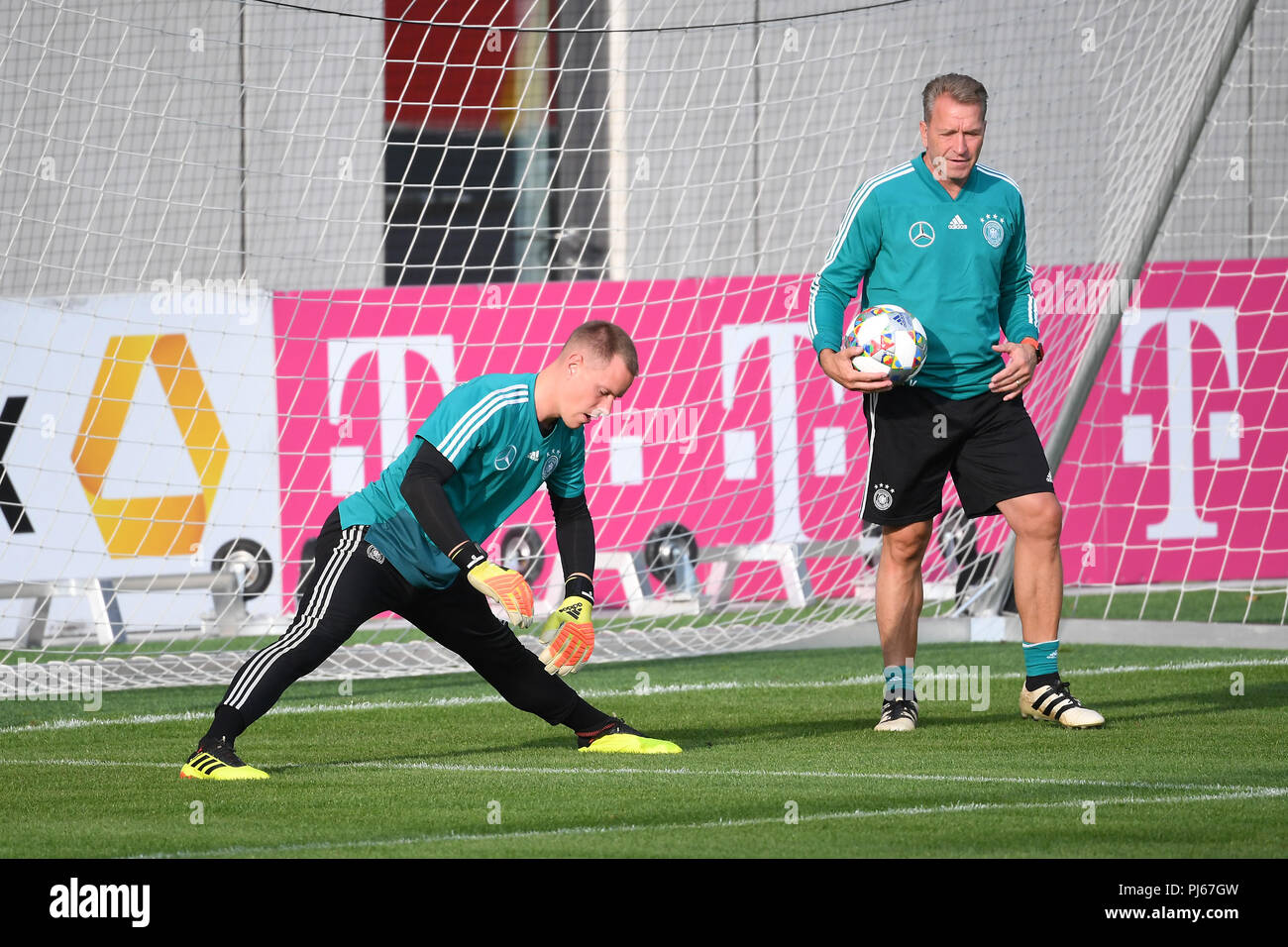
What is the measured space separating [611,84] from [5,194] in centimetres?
424

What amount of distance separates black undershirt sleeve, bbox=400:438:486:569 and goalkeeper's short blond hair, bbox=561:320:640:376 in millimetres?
491

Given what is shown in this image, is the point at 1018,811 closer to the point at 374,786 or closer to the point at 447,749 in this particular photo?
the point at 374,786

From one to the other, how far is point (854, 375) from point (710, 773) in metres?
1.42

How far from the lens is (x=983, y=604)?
31.4 feet

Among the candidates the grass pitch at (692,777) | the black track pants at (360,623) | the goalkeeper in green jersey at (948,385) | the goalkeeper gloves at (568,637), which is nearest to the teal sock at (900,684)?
the goalkeeper in green jersey at (948,385)

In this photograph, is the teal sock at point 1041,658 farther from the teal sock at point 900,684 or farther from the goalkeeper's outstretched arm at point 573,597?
the goalkeeper's outstretched arm at point 573,597

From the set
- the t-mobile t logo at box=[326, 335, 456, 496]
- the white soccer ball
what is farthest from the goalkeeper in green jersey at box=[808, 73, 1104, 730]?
the t-mobile t logo at box=[326, 335, 456, 496]

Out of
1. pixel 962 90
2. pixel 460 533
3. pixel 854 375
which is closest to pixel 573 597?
pixel 460 533

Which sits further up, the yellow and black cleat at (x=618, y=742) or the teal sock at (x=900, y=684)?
the teal sock at (x=900, y=684)

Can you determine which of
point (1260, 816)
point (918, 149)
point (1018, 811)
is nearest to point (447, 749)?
point (1018, 811)

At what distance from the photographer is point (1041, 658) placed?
6.19m

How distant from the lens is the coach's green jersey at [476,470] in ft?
17.4

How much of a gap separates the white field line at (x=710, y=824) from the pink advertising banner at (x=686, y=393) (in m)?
5.08

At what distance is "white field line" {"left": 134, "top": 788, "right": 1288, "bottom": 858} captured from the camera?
415 cm
